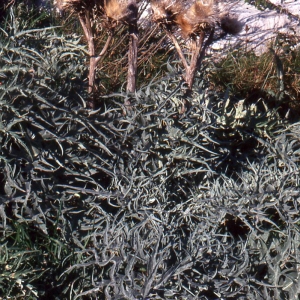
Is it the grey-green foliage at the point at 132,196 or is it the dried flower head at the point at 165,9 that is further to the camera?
the dried flower head at the point at 165,9

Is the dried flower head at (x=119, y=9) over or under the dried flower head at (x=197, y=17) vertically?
over

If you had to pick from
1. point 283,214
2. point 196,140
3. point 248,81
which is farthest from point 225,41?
point 283,214

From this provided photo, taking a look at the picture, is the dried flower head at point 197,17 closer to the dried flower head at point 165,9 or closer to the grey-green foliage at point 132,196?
the dried flower head at point 165,9

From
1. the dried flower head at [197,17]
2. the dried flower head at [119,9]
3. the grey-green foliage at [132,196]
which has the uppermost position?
the dried flower head at [119,9]

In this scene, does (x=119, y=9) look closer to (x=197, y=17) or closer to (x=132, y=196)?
(x=197, y=17)

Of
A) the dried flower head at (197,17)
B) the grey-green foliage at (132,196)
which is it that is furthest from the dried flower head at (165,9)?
the grey-green foliage at (132,196)

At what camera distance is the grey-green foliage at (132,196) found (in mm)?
2451

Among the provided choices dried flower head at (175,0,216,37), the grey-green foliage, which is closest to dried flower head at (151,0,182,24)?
dried flower head at (175,0,216,37)

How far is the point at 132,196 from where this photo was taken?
8.95ft

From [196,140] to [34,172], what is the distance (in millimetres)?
807

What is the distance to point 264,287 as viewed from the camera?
2.50m

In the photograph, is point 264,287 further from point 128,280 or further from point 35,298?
point 35,298

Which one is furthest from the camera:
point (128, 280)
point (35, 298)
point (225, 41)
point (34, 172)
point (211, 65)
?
point (225, 41)

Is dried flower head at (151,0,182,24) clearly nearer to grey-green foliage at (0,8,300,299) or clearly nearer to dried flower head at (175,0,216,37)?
dried flower head at (175,0,216,37)
